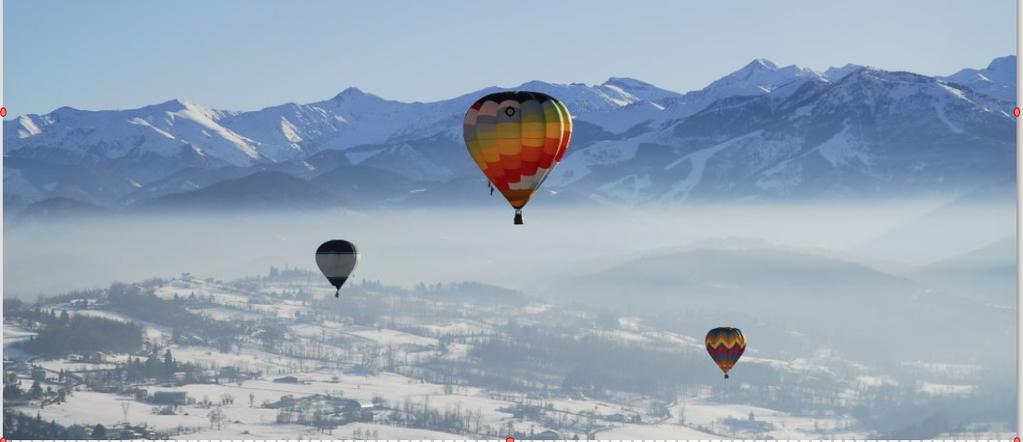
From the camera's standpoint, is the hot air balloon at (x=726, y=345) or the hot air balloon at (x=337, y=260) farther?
the hot air balloon at (x=726, y=345)

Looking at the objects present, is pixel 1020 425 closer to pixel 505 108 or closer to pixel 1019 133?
pixel 1019 133

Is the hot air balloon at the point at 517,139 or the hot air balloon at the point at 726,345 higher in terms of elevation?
the hot air balloon at the point at 517,139

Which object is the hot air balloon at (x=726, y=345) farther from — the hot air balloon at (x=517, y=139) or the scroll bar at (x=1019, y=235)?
the scroll bar at (x=1019, y=235)

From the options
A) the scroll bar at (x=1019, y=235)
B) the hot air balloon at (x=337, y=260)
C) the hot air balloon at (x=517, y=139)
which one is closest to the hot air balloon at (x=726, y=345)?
the hot air balloon at (x=337, y=260)

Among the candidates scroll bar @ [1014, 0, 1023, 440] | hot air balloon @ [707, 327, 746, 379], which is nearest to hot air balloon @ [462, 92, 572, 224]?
scroll bar @ [1014, 0, 1023, 440]

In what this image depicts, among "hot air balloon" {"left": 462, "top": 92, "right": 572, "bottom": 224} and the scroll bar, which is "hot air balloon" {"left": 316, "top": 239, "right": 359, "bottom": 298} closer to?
"hot air balloon" {"left": 462, "top": 92, "right": 572, "bottom": 224}

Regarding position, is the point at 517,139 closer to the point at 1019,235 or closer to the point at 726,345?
the point at 1019,235

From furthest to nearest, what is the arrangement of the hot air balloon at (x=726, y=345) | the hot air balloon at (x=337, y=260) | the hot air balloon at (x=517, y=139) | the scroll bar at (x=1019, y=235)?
the hot air balloon at (x=726, y=345), the hot air balloon at (x=337, y=260), the hot air balloon at (x=517, y=139), the scroll bar at (x=1019, y=235)
